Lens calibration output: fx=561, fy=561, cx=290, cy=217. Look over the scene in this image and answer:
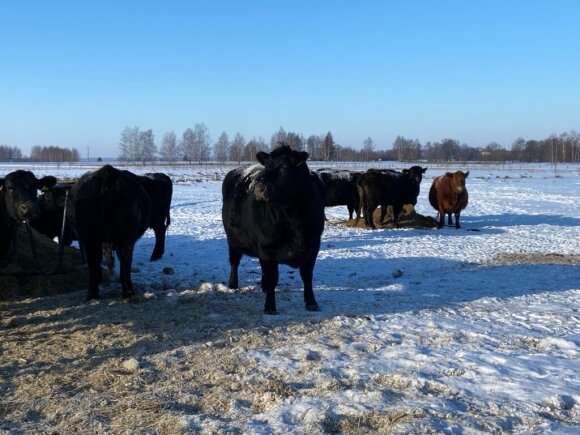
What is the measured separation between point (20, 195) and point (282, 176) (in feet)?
11.4

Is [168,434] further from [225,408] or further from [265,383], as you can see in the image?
[265,383]

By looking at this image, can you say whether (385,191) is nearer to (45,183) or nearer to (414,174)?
(414,174)

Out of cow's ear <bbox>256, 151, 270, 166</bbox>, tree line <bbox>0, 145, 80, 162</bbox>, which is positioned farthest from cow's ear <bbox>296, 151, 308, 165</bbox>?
tree line <bbox>0, 145, 80, 162</bbox>

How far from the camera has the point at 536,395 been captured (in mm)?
4316

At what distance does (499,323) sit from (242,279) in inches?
178

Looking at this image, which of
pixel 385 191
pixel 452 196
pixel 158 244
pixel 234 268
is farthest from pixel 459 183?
→ pixel 234 268

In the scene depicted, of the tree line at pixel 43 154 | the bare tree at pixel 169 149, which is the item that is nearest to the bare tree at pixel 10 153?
the tree line at pixel 43 154

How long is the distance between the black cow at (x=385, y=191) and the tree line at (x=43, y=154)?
489 ft

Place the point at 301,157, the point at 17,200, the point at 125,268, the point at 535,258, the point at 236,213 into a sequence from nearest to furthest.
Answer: the point at 301,157
the point at 17,200
the point at 125,268
the point at 236,213
the point at 535,258

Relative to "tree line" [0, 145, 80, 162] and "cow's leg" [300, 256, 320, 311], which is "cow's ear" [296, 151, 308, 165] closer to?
"cow's leg" [300, 256, 320, 311]

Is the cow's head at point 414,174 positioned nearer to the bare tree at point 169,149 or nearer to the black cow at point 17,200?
Result: the black cow at point 17,200

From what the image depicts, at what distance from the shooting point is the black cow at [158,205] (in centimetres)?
1196

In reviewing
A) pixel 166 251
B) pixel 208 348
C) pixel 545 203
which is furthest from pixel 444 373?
pixel 545 203

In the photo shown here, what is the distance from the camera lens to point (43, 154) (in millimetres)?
170125
